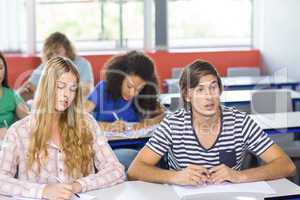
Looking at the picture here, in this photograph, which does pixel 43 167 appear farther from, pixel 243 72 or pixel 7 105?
pixel 243 72

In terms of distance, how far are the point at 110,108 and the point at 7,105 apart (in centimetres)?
76

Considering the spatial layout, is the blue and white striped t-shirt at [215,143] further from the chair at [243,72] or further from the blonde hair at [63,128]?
the chair at [243,72]

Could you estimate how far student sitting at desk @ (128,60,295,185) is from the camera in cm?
269

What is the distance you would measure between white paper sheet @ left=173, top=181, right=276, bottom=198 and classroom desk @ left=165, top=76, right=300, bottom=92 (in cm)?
332

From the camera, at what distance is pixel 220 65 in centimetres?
738

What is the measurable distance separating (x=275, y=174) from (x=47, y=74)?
1178 millimetres

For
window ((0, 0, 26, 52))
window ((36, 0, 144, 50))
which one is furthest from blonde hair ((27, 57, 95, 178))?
window ((36, 0, 144, 50))

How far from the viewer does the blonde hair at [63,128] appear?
2.53 meters

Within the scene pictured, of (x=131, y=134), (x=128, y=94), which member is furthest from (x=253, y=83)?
(x=131, y=134)

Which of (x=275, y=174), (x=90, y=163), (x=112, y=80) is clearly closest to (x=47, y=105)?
(x=90, y=163)

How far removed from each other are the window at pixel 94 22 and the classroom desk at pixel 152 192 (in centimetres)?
483

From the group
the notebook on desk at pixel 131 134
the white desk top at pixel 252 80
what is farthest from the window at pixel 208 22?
the notebook on desk at pixel 131 134

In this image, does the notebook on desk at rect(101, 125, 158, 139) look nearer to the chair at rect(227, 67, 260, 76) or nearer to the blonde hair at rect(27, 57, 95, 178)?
the blonde hair at rect(27, 57, 95, 178)

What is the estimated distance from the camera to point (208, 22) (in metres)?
7.53
